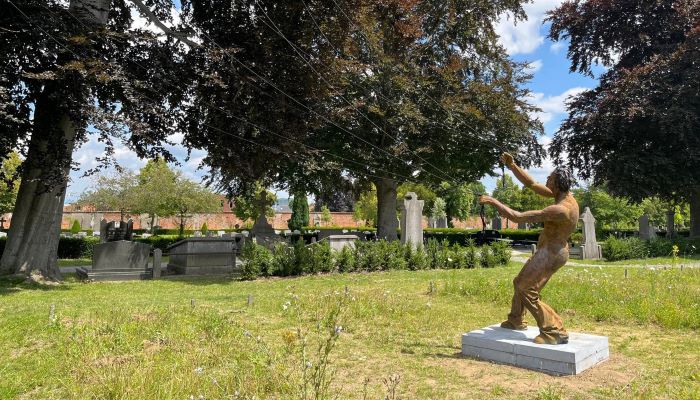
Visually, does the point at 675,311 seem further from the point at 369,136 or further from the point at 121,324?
the point at 369,136

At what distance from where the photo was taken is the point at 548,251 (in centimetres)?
605

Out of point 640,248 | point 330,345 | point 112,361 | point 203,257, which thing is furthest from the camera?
point 640,248

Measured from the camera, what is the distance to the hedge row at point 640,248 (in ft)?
74.2

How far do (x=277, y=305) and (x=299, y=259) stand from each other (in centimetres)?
632

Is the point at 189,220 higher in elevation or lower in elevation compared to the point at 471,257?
higher

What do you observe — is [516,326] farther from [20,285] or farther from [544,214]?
[20,285]

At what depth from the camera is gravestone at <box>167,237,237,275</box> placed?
56.0ft

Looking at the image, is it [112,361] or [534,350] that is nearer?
[112,361]

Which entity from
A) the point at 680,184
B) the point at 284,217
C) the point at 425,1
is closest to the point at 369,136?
the point at 425,1

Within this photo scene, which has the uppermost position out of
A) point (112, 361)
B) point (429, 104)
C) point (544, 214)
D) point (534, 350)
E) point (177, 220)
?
point (429, 104)

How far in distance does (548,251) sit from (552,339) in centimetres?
106

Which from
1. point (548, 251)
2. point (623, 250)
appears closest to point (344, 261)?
point (548, 251)

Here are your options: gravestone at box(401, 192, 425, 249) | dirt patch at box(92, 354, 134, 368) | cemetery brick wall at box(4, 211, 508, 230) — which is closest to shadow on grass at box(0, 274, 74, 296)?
dirt patch at box(92, 354, 134, 368)

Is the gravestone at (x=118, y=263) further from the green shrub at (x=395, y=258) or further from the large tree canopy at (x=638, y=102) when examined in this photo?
the large tree canopy at (x=638, y=102)
